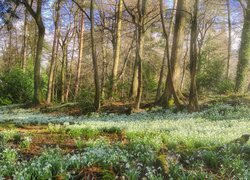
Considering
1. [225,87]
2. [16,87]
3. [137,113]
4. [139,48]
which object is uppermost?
[139,48]

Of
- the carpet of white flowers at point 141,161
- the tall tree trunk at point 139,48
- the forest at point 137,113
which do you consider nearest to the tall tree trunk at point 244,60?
the forest at point 137,113

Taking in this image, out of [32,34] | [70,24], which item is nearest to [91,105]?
[70,24]

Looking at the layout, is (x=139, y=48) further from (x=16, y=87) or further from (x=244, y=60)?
(x=16, y=87)

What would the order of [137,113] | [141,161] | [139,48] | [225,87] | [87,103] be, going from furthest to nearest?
[225,87]
[87,103]
[139,48]
[137,113]
[141,161]

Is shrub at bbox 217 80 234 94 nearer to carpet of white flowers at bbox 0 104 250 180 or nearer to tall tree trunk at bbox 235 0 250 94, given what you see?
tall tree trunk at bbox 235 0 250 94

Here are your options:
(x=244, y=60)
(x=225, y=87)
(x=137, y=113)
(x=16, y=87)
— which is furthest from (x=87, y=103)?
(x=16, y=87)

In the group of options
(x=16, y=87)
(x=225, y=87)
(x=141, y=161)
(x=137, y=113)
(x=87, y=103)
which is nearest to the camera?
(x=141, y=161)

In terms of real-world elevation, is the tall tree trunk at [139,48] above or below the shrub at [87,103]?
above

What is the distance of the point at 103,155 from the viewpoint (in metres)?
5.32

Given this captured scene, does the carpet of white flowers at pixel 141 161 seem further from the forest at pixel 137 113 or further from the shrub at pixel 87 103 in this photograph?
the shrub at pixel 87 103

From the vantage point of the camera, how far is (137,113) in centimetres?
1449

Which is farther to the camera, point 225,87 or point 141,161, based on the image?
point 225,87

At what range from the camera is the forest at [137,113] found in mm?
4934

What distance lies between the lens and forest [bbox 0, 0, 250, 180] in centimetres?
493
